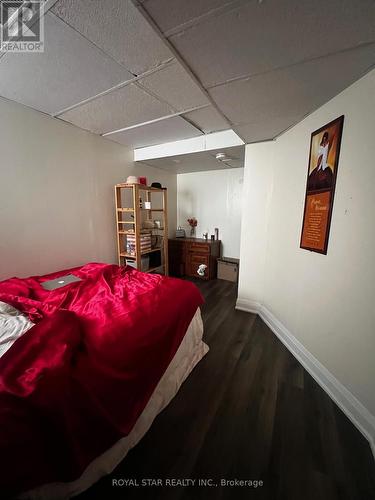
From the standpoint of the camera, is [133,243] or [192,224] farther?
[192,224]

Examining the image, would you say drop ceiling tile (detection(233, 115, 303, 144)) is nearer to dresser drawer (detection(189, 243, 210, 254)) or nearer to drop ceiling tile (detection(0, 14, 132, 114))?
drop ceiling tile (detection(0, 14, 132, 114))

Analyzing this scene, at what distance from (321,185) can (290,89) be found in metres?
0.73

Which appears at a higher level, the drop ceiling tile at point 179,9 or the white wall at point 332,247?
the drop ceiling tile at point 179,9

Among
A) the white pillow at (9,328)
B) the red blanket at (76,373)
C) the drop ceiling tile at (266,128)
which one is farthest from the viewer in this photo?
the drop ceiling tile at (266,128)

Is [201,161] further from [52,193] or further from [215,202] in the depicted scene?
[52,193]

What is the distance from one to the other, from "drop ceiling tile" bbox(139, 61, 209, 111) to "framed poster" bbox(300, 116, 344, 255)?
999 millimetres

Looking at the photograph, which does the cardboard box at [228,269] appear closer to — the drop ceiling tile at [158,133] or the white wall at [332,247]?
the white wall at [332,247]

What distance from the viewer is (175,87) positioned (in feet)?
4.85

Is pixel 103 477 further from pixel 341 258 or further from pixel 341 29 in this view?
pixel 341 29

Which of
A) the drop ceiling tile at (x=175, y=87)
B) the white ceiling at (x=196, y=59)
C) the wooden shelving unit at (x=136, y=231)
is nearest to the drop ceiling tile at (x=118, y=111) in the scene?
the white ceiling at (x=196, y=59)

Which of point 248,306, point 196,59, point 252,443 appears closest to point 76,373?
point 252,443

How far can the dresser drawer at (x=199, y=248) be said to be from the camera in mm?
3626

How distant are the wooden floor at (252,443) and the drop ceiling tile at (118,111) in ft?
7.79

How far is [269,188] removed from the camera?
2.34 m
